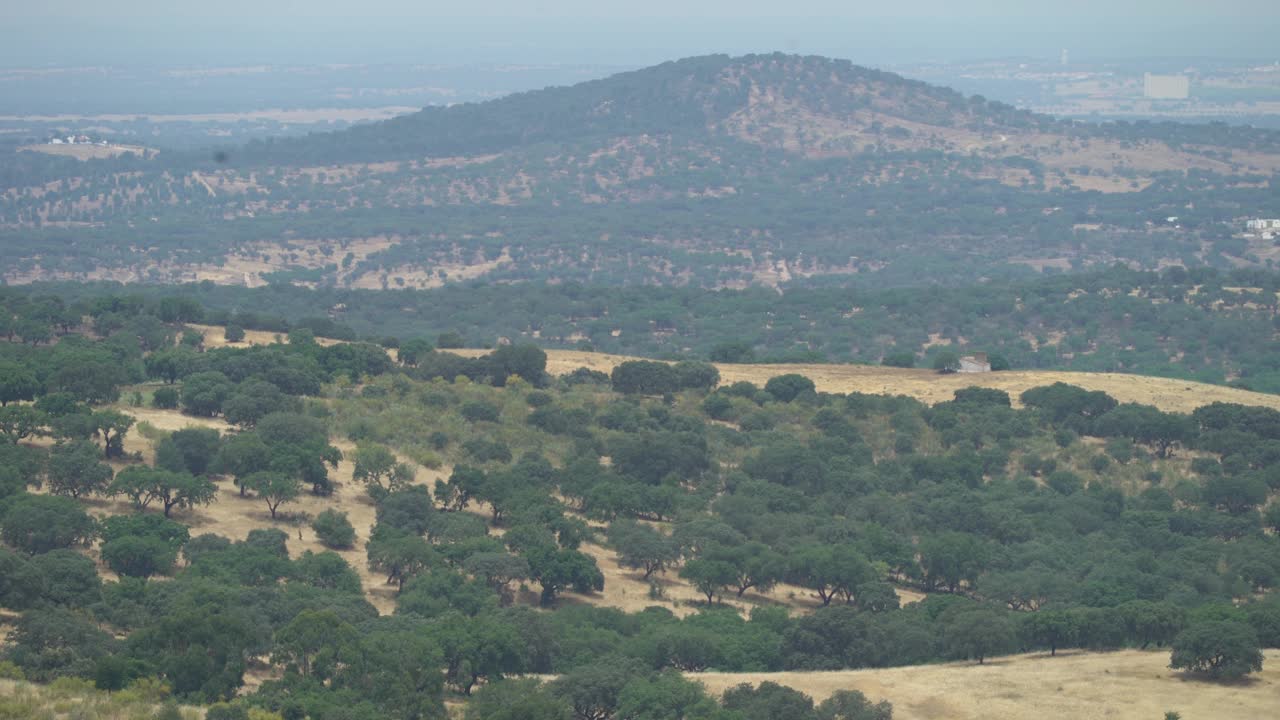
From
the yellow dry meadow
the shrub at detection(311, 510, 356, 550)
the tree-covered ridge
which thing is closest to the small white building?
the tree-covered ridge

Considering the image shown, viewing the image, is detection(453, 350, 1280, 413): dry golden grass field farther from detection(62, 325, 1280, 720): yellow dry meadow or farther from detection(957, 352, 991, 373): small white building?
detection(62, 325, 1280, 720): yellow dry meadow

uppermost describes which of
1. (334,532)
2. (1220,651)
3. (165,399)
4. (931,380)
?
(165,399)

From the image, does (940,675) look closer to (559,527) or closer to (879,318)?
(559,527)

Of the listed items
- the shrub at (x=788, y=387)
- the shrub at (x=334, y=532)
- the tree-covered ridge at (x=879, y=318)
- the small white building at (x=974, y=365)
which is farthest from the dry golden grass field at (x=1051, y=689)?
the tree-covered ridge at (x=879, y=318)

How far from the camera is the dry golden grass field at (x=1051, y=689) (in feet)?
109

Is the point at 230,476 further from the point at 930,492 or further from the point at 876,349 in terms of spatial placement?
the point at 876,349

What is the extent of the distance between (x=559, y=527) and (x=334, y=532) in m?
6.70

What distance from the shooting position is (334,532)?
1804 inches

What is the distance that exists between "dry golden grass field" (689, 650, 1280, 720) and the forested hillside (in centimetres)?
82

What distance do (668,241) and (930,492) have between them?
12272cm

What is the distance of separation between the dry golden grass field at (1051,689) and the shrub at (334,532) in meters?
13.7

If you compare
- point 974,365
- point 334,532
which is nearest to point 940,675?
point 334,532

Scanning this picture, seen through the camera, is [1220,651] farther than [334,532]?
No

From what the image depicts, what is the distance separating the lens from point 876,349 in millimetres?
110438
